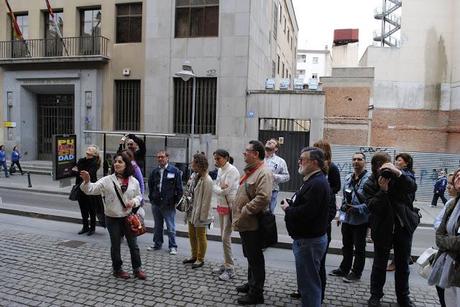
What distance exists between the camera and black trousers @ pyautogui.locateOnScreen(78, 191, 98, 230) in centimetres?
809

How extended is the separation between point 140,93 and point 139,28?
2989mm

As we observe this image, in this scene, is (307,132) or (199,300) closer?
(199,300)

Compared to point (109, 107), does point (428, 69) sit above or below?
above

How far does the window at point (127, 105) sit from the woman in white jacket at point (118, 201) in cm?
1314

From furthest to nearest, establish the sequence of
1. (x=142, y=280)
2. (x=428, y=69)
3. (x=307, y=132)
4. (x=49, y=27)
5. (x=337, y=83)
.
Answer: (x=428, y=69) → (x=337, y=83) → (x=49, y=27) → (x=307, y=132) → (x=142, y=280)

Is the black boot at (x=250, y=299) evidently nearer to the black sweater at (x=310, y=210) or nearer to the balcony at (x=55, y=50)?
the black sweater at (x=310, y=210)

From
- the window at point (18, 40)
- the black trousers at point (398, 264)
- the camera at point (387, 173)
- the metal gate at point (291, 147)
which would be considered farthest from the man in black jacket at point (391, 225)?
the window at point (18, 40)

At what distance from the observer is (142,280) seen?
5719 mm

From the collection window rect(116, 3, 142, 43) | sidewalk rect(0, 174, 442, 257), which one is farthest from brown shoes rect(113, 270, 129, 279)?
window rect(116, 3, 142, 43)

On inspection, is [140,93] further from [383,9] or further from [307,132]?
[383,9]

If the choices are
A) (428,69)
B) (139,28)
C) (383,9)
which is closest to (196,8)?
(139,28)

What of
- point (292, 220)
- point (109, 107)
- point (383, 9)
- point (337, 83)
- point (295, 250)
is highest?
point (383, 9)

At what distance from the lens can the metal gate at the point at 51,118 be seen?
69.9 ft

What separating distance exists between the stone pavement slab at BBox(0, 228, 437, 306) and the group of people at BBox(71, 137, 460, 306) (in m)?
0.22
